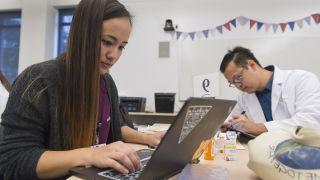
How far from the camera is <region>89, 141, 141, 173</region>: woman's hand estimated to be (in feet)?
1.93

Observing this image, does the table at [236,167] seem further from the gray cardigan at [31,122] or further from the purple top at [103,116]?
the purple top at [103,116]

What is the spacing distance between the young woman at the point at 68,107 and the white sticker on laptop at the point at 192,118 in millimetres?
139

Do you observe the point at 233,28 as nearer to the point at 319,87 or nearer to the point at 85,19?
the point at 319,87

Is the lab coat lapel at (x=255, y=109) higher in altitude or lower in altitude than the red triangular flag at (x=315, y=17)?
lower

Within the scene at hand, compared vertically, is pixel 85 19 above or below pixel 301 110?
above

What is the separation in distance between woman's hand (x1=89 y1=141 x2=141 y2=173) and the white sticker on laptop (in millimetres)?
122

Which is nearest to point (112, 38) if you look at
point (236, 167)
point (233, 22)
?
point (236, 167)

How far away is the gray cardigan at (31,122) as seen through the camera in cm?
66

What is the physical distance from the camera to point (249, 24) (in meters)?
3.21

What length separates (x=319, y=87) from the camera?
1652 millimetres

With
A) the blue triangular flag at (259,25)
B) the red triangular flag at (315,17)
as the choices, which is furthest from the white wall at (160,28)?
the red triangular flag at (315,17)

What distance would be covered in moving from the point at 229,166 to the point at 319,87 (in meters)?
1.14

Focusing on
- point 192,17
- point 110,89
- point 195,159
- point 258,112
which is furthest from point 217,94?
point 195,159

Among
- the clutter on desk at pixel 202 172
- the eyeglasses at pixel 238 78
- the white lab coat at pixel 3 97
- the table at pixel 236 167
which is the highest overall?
the eyeglasses at pixel 238 78
